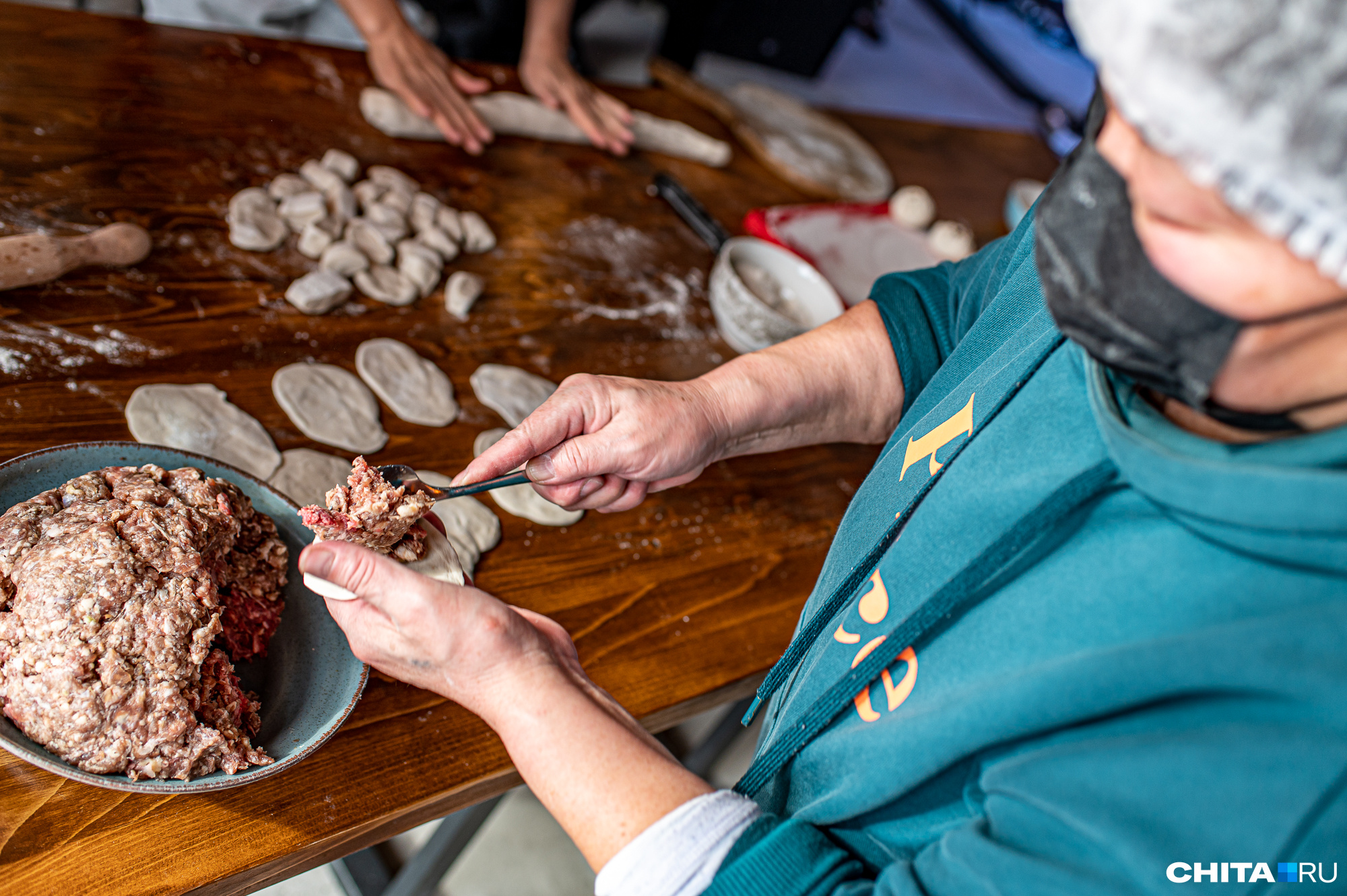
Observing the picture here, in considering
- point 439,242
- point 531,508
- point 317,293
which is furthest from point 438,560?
point 439,242

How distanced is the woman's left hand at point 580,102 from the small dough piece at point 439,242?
2.58ft

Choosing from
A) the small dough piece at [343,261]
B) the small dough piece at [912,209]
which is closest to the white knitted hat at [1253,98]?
the small dough piece at [343,261]

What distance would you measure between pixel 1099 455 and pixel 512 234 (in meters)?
1.67

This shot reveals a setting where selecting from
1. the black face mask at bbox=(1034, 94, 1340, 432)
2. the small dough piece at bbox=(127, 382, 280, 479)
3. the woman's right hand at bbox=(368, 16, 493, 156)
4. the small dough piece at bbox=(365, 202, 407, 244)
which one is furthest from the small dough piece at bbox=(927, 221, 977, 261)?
the small dough piece at bbox=(127, 382, 280, 479)

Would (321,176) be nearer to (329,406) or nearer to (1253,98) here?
(329,406)

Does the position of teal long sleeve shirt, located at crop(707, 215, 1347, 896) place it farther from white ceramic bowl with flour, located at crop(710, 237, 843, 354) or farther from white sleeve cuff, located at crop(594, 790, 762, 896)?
white ceramic bowl with flour, located at crop(710, 237, 843, 354)

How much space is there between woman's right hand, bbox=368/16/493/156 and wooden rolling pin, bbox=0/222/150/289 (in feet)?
2.89

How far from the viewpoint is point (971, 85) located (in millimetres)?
6949

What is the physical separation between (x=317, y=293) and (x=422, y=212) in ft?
1.38

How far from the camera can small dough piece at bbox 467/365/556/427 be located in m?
1.71

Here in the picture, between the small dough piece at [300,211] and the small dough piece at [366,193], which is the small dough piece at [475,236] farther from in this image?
the small dough piece at [300,211]

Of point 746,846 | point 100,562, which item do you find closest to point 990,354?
point 746,846

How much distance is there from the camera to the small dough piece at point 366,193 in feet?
6.55

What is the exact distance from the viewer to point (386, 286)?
1.84 metres
